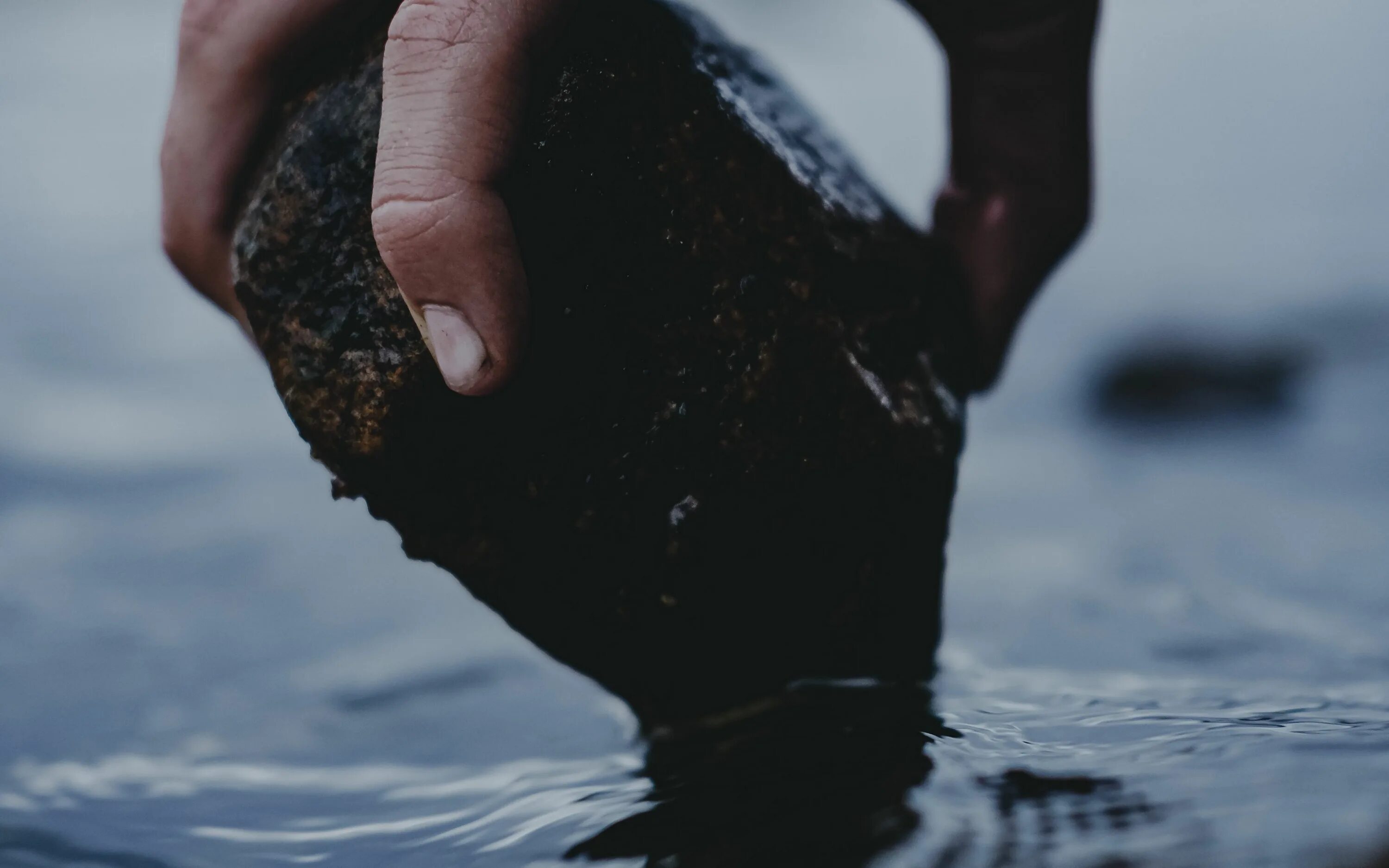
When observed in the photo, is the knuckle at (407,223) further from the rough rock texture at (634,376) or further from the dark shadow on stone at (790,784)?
the dark shadow on stone at (790,784)

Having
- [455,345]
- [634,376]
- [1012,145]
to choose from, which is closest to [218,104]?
[455,345]

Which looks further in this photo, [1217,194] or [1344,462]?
[1217,194]

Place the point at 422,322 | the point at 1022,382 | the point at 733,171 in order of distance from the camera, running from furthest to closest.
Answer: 1. the point at 1022,382
2. the point at 733,171
3. the point at 422,322

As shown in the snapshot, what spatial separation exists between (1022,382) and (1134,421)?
3.20ft

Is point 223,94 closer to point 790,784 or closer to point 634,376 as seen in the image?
point 634,376

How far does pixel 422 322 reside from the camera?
154 centimetres

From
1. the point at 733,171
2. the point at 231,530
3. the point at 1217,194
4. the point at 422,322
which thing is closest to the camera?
the point at 422,322

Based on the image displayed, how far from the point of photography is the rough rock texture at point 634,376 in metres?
1.61

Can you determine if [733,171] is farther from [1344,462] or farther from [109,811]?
[1344,462]

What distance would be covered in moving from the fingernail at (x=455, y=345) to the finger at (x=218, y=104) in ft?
1.82

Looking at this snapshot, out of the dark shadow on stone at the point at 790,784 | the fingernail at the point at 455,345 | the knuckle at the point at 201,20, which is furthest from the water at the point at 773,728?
the knuckle at the point at 201,20

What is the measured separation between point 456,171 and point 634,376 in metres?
0.39

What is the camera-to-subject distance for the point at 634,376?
1677 millimetres

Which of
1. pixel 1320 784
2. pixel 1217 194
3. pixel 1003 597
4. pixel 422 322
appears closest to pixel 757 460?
pixel 422 322
